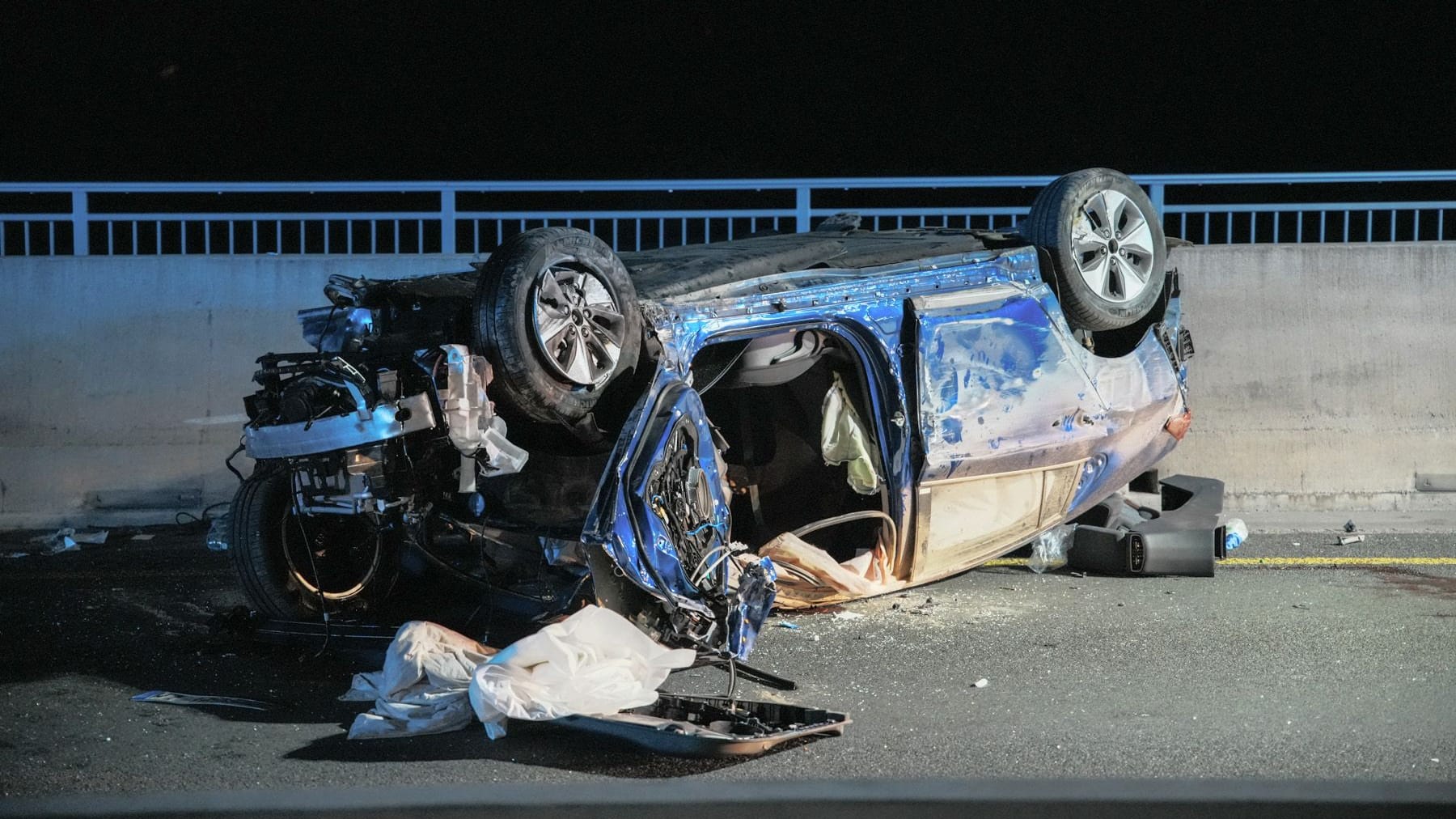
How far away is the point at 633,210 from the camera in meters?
10.4

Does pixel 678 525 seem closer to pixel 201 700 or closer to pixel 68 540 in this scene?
pixel 201 700

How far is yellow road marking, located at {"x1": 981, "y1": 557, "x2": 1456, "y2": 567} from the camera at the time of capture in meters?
7.57

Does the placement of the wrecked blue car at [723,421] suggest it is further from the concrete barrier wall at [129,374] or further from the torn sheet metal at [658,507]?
the concrete barrier wall at [129,374]

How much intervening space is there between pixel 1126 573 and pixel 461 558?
3459 millimetres

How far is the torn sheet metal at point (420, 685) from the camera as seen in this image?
466 centimetres

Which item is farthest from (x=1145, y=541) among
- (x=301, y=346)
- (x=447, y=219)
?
(x=301, y=346)

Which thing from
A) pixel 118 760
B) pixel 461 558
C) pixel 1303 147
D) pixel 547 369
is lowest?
pixel 118 760

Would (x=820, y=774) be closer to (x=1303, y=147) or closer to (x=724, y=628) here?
(x=724, y=628)

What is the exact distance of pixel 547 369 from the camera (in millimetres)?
5082

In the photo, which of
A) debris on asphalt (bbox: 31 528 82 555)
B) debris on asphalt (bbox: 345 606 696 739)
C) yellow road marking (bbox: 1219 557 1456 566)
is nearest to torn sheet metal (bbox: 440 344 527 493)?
debris on asphalt (bbox: 345 606 696 739)

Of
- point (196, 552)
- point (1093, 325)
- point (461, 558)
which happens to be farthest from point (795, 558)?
point (196, 552)

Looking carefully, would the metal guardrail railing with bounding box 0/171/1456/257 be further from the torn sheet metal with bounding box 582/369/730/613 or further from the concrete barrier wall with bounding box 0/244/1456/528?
the torn sheet metal with bounding box 582/369/730/613

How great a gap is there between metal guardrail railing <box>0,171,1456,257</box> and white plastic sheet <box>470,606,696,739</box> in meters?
3.49

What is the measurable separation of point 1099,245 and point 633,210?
4.46 meters
